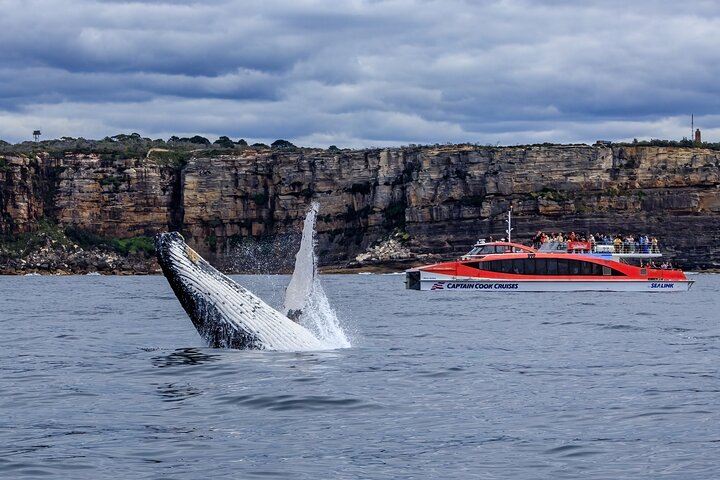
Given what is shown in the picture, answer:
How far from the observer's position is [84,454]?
11516 mm

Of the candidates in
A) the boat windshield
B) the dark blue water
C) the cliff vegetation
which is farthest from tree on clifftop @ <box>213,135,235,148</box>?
the dark blue water

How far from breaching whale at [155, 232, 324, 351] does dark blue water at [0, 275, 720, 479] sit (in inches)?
11.0

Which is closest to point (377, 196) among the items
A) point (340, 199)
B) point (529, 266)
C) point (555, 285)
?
point (340, 199)

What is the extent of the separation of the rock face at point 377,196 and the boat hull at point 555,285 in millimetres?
48799

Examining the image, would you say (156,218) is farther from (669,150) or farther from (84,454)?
(84,454)

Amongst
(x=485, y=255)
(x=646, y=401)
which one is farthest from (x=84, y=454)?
(x=485, y=255)

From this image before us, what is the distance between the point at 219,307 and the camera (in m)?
15.7

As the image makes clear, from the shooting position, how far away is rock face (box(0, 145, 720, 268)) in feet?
390

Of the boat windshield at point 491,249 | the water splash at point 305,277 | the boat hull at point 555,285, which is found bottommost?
the boat hull at point 555,285

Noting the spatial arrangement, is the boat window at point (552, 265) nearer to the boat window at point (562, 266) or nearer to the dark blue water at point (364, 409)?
the boat window at point (562, 266)

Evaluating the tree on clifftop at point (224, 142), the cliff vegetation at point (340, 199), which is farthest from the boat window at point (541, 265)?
the tree on clifftop at point (224, 142)

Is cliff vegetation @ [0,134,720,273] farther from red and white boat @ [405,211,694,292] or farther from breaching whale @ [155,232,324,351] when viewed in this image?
breaching whale @ [155,232,324,351]

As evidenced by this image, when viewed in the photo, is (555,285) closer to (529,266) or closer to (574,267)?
(529,266)

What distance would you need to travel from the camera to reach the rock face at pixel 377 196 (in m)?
119
